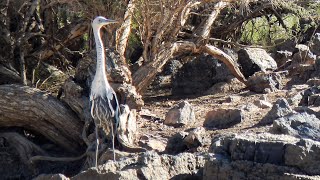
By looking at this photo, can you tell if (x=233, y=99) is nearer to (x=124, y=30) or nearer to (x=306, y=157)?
(x=124, y=30)

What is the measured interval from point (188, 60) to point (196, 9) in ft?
3.98

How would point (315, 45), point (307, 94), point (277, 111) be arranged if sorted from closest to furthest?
point (277, 111), point (307, 94), point (315, 45)

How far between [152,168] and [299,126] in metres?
1.43

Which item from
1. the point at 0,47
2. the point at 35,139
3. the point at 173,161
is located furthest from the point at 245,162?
the point at 0,47

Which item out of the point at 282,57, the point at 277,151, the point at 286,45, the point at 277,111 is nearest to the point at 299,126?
the point at 277,151

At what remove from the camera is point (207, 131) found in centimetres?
863

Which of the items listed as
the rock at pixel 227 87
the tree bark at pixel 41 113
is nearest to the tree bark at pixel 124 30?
the tree bark at pixel 41 113

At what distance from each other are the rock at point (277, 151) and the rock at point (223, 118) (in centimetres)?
318

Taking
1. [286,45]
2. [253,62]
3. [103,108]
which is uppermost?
[286,45]

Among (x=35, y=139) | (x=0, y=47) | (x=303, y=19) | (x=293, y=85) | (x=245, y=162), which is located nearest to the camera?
(x=245, y=162)

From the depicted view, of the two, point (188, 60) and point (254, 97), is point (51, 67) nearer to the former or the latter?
point (188, 60)

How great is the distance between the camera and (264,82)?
11.0m

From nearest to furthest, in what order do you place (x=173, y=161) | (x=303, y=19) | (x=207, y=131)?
(x=173, y=161)
(x=207, y=131)
(x=303, y=19)

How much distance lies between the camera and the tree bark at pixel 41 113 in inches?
353
